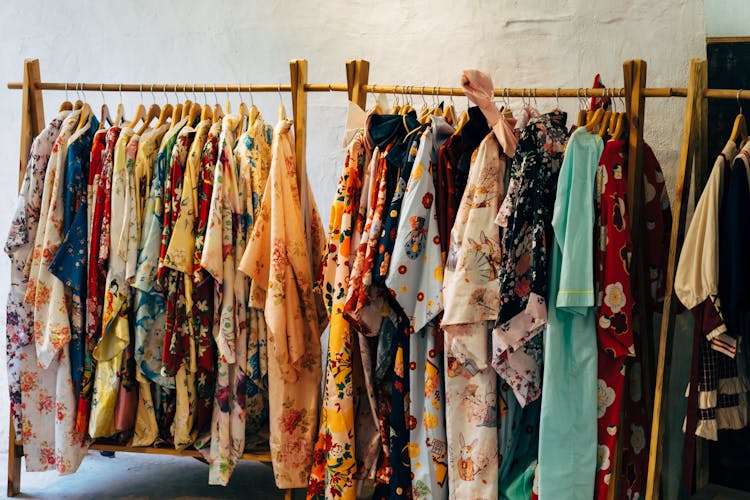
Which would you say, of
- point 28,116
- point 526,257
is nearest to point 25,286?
point 28,116

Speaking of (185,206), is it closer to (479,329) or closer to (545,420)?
(479,329)

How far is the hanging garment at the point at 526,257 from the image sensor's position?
2660mm

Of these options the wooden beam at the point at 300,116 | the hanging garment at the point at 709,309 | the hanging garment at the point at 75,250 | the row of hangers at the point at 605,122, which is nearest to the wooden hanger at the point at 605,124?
the row of hangers at the point at 605,122

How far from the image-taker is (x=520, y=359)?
2730mm

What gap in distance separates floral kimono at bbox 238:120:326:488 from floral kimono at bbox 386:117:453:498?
1.40ft

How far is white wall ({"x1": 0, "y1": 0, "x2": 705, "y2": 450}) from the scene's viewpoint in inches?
→ 133

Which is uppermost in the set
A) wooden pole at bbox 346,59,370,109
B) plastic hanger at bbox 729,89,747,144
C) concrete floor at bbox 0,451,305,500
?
wooden pole at bbox 346,59,370,109

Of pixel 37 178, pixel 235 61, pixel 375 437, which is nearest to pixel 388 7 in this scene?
pixel 235 61

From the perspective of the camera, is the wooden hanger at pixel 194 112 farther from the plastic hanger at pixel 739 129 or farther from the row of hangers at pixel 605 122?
the plastic hanger at pixel 739 129

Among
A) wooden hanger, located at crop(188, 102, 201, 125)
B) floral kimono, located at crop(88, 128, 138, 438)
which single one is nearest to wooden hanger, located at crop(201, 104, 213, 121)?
wooden hanger, located at crop(188, 102, 201, 125)

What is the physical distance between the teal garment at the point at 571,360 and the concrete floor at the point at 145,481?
1307mm

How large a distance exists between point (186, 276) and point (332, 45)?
1305 millimetres

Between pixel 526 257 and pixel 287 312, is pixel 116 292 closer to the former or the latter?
pixel 287 312

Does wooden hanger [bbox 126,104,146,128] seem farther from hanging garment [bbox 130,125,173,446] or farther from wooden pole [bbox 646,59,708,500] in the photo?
wooden pole [bbox 646,59,708,500]
